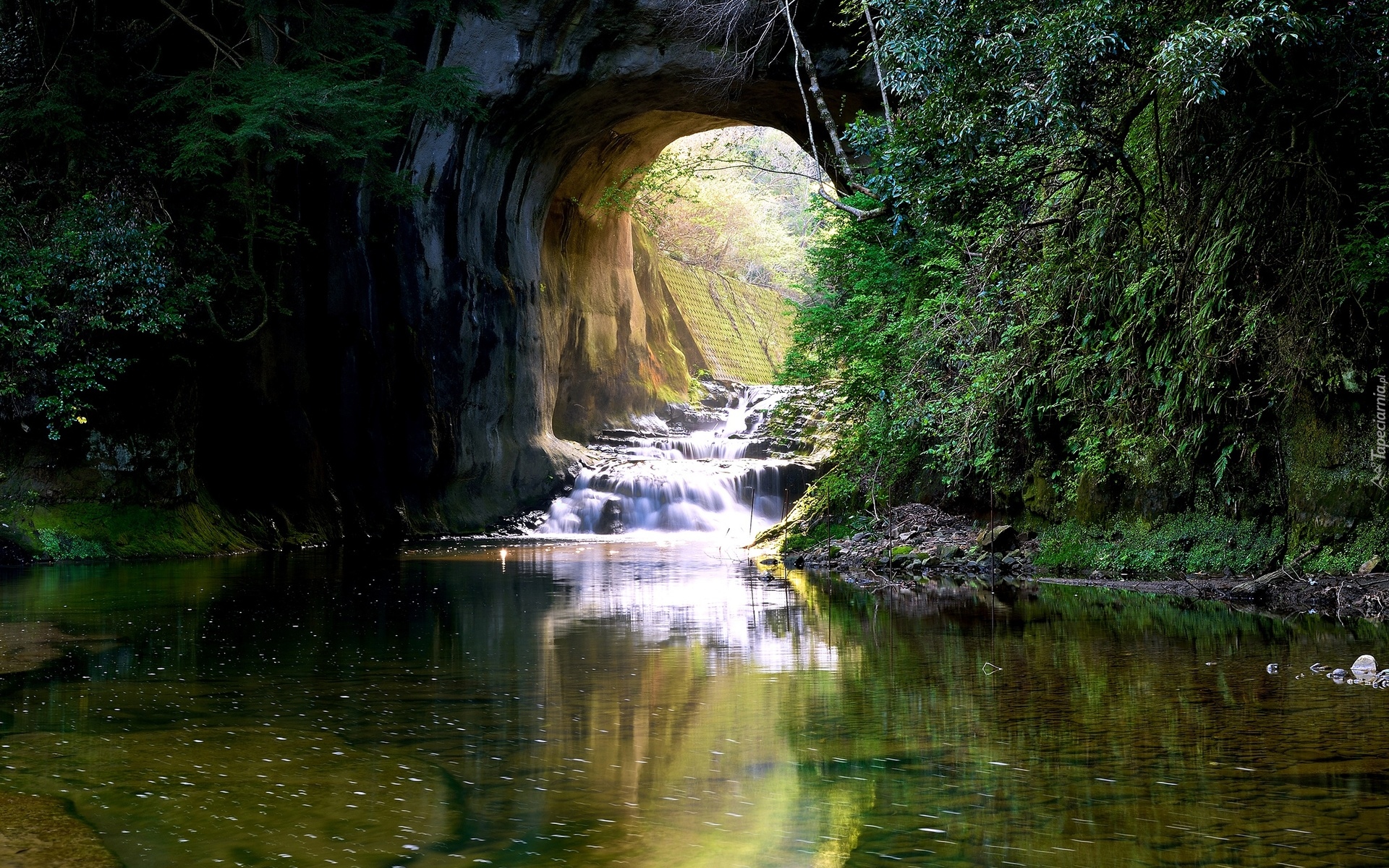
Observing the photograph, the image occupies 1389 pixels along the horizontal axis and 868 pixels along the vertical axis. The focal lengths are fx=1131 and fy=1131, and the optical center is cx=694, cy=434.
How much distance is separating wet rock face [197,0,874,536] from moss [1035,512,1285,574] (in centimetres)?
1061

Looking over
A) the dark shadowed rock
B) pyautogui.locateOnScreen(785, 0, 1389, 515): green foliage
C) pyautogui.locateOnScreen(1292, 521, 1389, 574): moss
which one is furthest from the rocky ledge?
pyautogui.locateOnScreen(1292, 521, 1389, 574): moss

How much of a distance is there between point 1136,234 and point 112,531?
1309cm

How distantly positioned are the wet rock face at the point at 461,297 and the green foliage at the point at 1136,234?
921 cm

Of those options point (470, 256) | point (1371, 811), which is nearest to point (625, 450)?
point (470, 256)

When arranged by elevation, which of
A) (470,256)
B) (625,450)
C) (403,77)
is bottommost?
(625,450)

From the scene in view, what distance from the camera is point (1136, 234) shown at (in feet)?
31.9

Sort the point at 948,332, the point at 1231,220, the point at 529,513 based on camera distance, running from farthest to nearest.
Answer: the point at 529,513
the point at 948,332
the point at 1231,220

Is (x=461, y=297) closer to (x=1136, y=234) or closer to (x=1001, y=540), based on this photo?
(x=1001, y=540)

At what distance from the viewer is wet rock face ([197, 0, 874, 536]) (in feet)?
61.2

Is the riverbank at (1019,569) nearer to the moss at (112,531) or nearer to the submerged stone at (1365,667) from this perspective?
the submerged stone at (1365,667)

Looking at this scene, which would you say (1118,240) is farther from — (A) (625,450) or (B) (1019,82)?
(A) (625,450)

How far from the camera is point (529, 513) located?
23.9 metres

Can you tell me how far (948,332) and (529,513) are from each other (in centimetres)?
1398

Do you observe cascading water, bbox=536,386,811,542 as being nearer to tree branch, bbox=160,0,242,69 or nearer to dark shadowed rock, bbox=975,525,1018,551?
dark shadowed rock, bbox=975,525,1018,551
